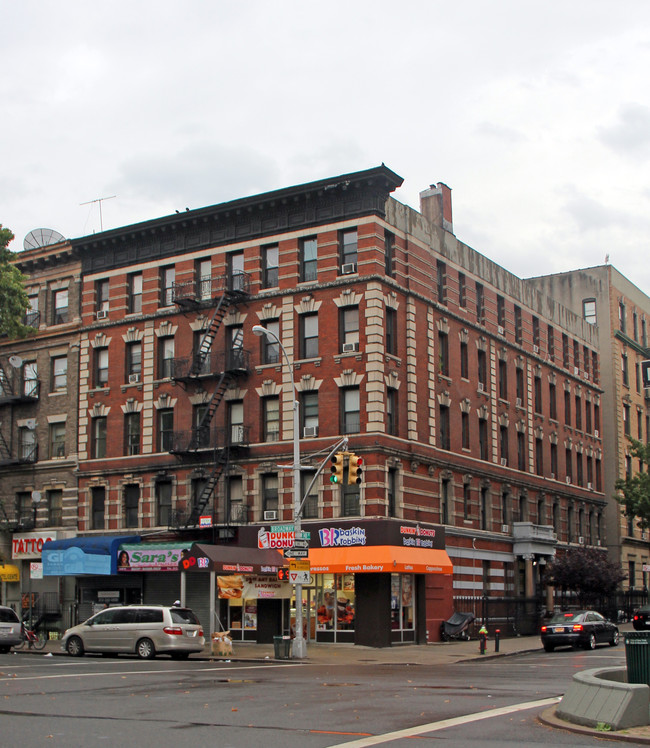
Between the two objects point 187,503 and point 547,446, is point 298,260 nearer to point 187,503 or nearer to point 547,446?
point 187,503

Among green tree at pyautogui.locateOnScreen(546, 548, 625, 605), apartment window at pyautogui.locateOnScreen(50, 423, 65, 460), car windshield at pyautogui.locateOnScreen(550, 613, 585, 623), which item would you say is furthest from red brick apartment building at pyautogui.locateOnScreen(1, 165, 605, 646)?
car windshield at pyautogui.locateOnScreen(550, 613, 585, 623)

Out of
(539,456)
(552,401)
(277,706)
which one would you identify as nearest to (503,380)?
(539,456)

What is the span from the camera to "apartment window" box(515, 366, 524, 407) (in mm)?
52844

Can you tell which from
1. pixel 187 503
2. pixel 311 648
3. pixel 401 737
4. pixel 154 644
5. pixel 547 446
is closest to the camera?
pixel 401 737

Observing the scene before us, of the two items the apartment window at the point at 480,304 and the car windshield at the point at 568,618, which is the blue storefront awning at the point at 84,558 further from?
the apartment window at the point at 480,304

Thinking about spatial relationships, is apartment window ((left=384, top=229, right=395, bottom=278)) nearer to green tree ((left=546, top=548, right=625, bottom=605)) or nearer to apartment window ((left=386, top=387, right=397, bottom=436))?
apartment window ((left=386, top=387, right=397, bottom=436))

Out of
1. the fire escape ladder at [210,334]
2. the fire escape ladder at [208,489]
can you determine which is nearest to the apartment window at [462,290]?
the fire escape ladder at [210,334]

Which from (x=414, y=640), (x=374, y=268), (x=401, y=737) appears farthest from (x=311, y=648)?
(x=401, y=737)

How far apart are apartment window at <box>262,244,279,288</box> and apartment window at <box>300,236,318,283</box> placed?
4.12 feet

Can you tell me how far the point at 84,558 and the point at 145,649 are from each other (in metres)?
11.7

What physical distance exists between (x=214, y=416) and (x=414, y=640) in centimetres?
1258

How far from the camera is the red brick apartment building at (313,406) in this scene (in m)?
39.9

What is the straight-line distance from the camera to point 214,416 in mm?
43812

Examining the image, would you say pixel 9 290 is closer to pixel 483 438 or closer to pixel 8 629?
pixel 8 629
